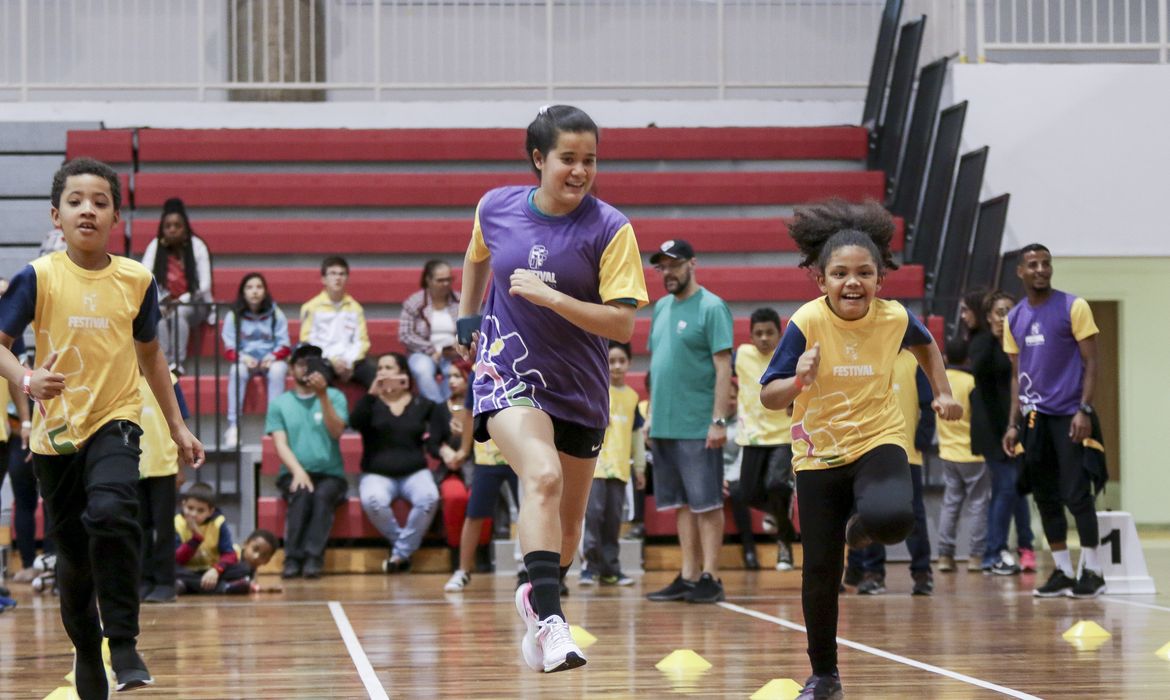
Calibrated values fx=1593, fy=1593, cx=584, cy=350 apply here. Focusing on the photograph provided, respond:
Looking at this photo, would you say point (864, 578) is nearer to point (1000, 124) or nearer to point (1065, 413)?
point (1065, 413)

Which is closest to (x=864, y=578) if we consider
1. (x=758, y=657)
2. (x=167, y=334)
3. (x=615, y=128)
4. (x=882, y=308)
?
(x=758, y=657)

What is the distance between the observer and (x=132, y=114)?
14.7m

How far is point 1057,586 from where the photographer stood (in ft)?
28.3

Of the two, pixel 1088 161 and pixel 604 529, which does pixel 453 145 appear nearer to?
pixel 604 529

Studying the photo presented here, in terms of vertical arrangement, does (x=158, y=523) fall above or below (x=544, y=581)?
below

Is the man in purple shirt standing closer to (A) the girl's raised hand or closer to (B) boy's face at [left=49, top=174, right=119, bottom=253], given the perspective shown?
(A) the girl's raised hand

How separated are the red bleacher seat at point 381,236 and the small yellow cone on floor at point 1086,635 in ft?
21.6

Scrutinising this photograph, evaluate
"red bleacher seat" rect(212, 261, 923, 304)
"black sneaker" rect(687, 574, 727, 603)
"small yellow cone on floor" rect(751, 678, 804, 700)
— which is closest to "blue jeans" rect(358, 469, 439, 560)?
"red bleacher seat" rect(212, 261, 923, 304)

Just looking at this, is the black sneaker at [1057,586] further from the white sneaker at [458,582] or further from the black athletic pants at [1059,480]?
the white sneaker at [458,582]

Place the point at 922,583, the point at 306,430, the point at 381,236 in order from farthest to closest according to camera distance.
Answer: the point at 381,236
the point at 306,430
the point at 922,583

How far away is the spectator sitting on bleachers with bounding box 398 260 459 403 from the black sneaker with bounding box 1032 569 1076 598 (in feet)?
14.3

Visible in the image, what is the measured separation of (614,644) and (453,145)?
8.10 metres

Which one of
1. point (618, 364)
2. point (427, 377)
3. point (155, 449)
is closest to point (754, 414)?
point (618, 364)

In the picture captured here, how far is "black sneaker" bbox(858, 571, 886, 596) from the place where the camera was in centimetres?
898
